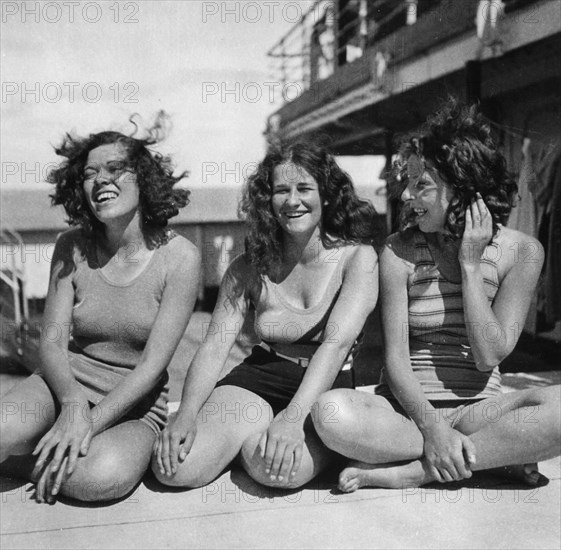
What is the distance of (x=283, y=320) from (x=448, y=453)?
26.4 inches

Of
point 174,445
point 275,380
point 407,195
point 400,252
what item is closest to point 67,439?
point 174,445

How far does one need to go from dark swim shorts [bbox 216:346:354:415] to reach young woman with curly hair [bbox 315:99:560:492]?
28cm

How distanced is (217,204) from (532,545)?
5.68m

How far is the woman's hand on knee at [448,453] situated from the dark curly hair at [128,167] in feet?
3.78

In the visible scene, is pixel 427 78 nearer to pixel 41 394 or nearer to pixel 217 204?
pixel 217 204

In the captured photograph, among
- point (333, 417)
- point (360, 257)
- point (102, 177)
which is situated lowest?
point (333, 417)

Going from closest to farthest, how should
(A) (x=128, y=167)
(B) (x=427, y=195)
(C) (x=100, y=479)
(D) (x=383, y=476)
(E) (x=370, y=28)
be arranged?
(C) (x=100, y=479)
(D) (x=383, y=476)
(B) (x=427, y=195)
(A) (x=128, y=167)
(E) (x=370, y=28)

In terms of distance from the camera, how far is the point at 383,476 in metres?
1.99

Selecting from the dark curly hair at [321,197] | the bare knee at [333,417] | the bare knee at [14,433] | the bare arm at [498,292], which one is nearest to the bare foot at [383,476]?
the bare knee at [333,417]

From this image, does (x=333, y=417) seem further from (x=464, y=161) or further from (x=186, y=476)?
(x=464, y=161)

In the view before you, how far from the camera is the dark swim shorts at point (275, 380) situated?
2211mm

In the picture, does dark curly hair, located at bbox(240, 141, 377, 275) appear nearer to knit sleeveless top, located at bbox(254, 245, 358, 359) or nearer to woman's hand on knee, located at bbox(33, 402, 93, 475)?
knit sleeveless top, located at bbox(254, 245, 358, 359)

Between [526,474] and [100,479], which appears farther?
[526,474]

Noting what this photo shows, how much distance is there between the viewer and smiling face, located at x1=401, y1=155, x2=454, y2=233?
210 centimetres
